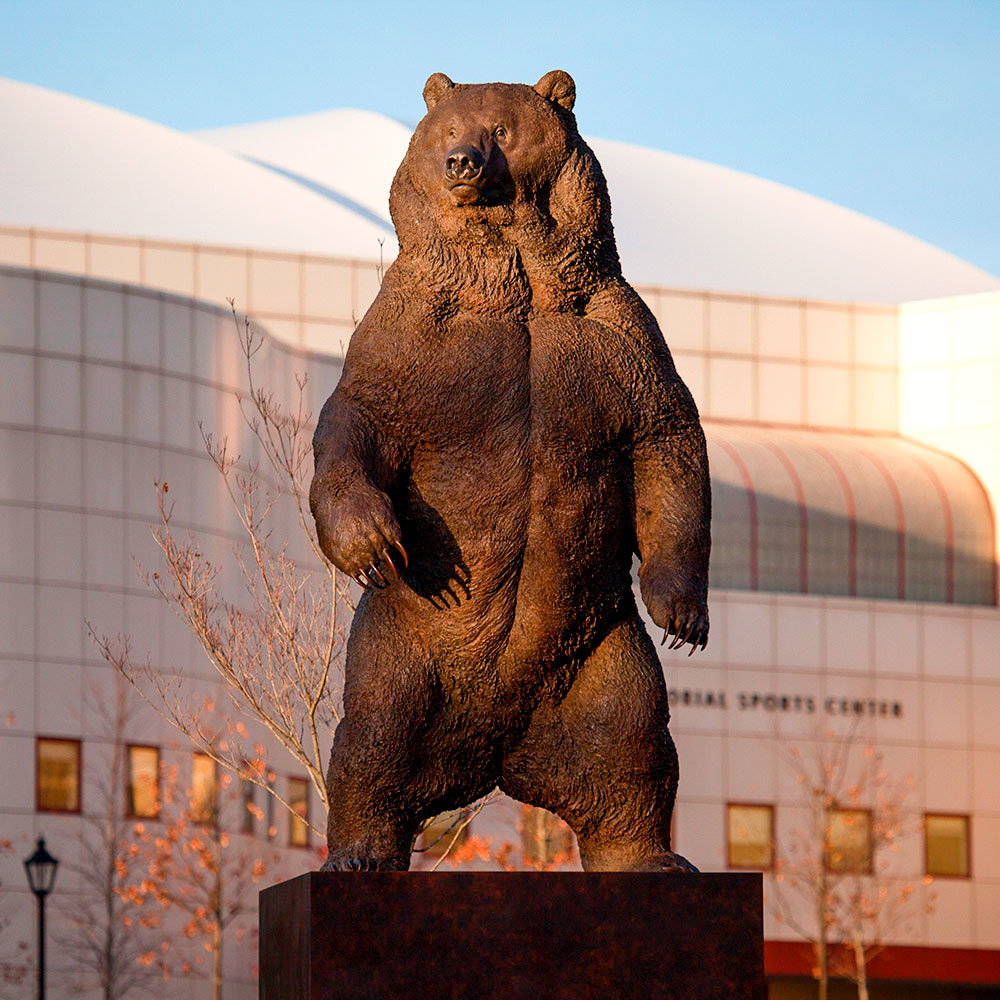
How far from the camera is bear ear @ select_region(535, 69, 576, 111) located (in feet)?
22.0

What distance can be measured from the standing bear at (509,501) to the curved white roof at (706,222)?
42370 mm

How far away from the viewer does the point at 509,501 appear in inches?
255

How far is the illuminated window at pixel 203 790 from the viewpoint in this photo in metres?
28.7

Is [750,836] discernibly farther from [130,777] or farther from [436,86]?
[436,86]

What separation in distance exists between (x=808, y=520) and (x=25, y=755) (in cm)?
1552

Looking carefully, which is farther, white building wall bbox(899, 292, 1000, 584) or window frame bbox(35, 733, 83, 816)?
white building wall bbox(899, 292, 1000, 584)

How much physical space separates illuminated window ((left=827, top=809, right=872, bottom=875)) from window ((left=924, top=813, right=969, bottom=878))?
1.20m

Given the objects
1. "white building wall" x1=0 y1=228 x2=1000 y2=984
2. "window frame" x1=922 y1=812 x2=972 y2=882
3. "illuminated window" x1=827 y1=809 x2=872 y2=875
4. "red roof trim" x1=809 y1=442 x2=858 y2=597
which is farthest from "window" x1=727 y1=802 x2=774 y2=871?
"red roof trim" x1=809 y1=442 x2=858 y2=597

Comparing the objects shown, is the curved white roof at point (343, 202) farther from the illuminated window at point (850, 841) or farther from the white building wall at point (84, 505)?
the illuminated window at point (850, 841)

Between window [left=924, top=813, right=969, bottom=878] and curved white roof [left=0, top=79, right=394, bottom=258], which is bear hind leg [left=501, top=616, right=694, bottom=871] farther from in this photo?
curved white roof [left=0, top=79, right=394, bottom=258]

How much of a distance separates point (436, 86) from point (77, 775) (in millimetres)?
24017

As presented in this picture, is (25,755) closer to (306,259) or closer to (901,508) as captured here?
(306,259)

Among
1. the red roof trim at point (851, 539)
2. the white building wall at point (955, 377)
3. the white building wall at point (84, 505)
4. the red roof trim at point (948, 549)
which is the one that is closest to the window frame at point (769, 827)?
the red roof trim at point (851, 539)

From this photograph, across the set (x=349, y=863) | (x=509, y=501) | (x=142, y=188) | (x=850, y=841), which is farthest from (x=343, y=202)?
(x=349, y=863)
